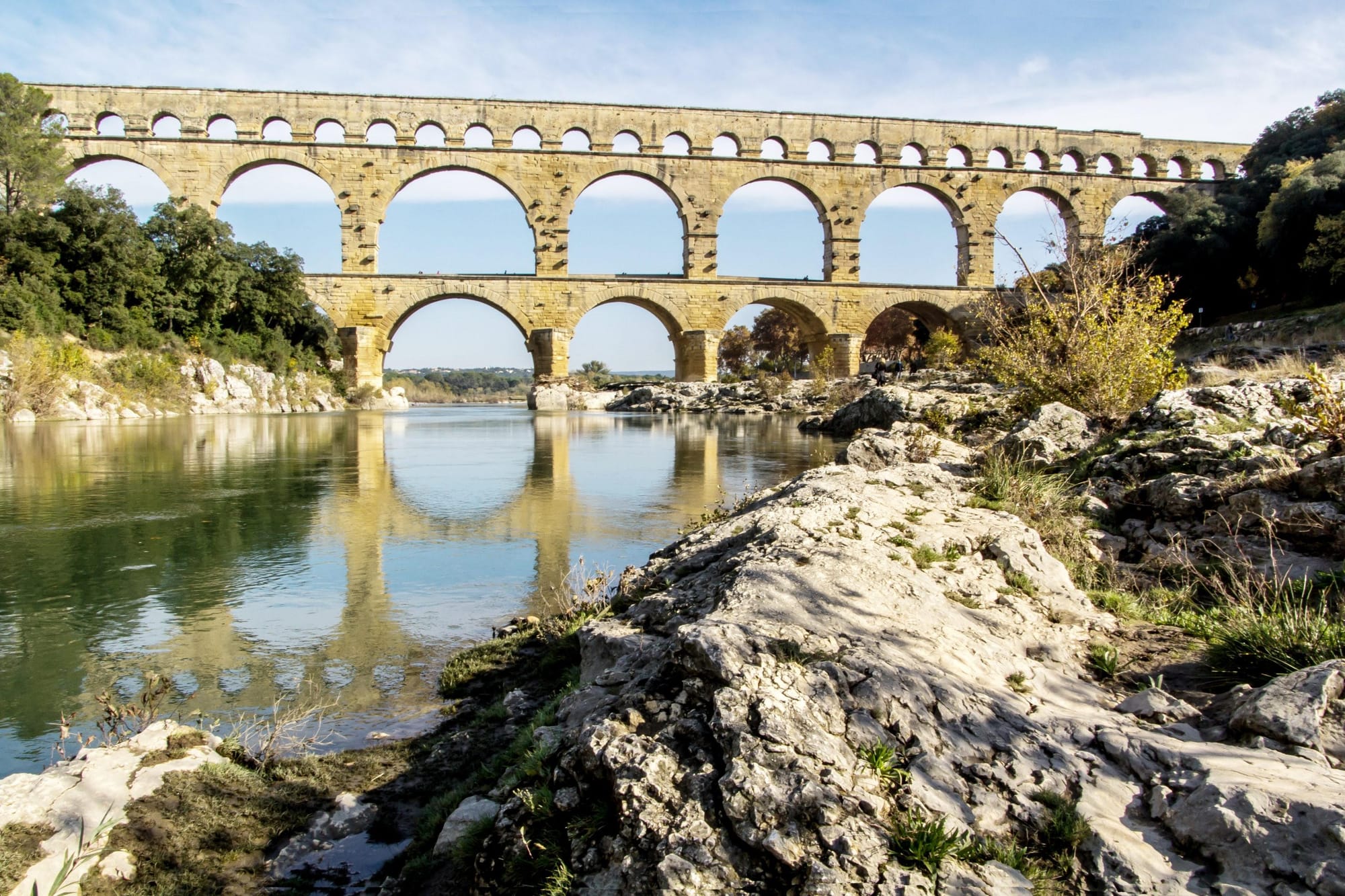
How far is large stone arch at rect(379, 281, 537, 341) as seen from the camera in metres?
28.4

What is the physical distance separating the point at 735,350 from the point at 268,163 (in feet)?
98.5

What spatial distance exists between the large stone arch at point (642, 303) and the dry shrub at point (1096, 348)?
2210 centimetres

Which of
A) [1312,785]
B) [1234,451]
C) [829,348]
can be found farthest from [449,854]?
[829,348]

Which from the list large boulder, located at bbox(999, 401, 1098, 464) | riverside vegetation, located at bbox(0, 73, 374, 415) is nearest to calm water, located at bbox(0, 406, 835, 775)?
large boulder, located at bbox(999, 401, 1098, 464)

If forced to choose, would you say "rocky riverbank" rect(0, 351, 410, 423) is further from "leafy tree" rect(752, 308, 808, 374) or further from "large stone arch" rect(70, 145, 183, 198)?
"leafy tree" rect(752, 308, 808, 374)

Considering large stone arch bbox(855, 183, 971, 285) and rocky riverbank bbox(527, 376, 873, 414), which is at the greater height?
large stone arch bbox(855, 183, 971, 285)

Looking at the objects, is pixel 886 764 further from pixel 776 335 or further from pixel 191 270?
pixel 776 335

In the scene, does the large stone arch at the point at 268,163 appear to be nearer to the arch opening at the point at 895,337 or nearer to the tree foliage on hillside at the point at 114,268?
the tree foliage on hillside at the point at 114,268

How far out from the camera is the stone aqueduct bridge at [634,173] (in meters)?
27.7

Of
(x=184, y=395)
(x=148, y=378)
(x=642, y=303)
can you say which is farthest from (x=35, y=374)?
(x=642, y=303)

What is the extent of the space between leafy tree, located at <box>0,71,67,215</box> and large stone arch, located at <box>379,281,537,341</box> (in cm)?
975

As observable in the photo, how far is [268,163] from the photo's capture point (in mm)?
28219

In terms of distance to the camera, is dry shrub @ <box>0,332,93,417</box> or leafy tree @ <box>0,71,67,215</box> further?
leafy tree @ <box>0,71,67,215</box>

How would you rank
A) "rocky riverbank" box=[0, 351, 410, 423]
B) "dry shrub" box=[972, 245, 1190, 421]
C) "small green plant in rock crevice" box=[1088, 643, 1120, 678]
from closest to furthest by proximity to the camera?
"small green plant in rock crevice" box=[1088, 643, 1120, 678] → "dry shrub" box=[972, 245, 1190, 421] → "rocky riverbank" box=[0, 351, 410, 423]
